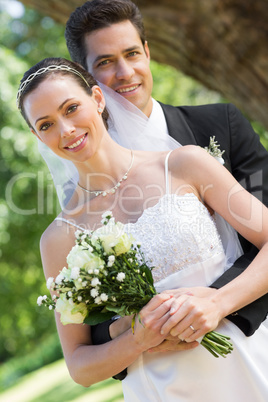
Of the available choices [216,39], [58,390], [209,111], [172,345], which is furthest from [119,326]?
[58,390]

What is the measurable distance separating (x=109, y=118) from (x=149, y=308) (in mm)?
1511

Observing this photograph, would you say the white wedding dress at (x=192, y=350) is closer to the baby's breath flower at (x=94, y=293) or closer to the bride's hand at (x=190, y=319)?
the bride's hand at (x=190, y=319)

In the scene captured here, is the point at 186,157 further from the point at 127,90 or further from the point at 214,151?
the point at 127,90

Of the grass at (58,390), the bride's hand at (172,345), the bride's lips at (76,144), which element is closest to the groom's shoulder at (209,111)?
the bride's lips at (76,144)

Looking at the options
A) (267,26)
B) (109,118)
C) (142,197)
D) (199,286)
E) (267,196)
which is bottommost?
(199,286)

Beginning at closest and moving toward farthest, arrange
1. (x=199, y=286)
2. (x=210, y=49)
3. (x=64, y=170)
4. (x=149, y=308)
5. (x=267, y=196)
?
(x=149, y=308), (x=199, y=286), (x=267, y=196), (x=64, y=170), (x=210, y=49)

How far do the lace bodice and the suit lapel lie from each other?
0.76 meters

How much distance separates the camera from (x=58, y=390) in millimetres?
12562

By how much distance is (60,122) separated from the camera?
326 centimetres

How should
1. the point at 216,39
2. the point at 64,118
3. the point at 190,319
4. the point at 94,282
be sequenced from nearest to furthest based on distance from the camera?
the point at 94,282, the point at 190,319, the point at 64,118, the point at 216,39

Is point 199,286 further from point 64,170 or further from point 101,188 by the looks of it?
point 64,170

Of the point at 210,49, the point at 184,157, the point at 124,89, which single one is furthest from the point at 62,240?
the point at 210,49

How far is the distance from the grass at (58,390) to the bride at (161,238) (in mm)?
6366

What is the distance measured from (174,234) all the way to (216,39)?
8.67ft
